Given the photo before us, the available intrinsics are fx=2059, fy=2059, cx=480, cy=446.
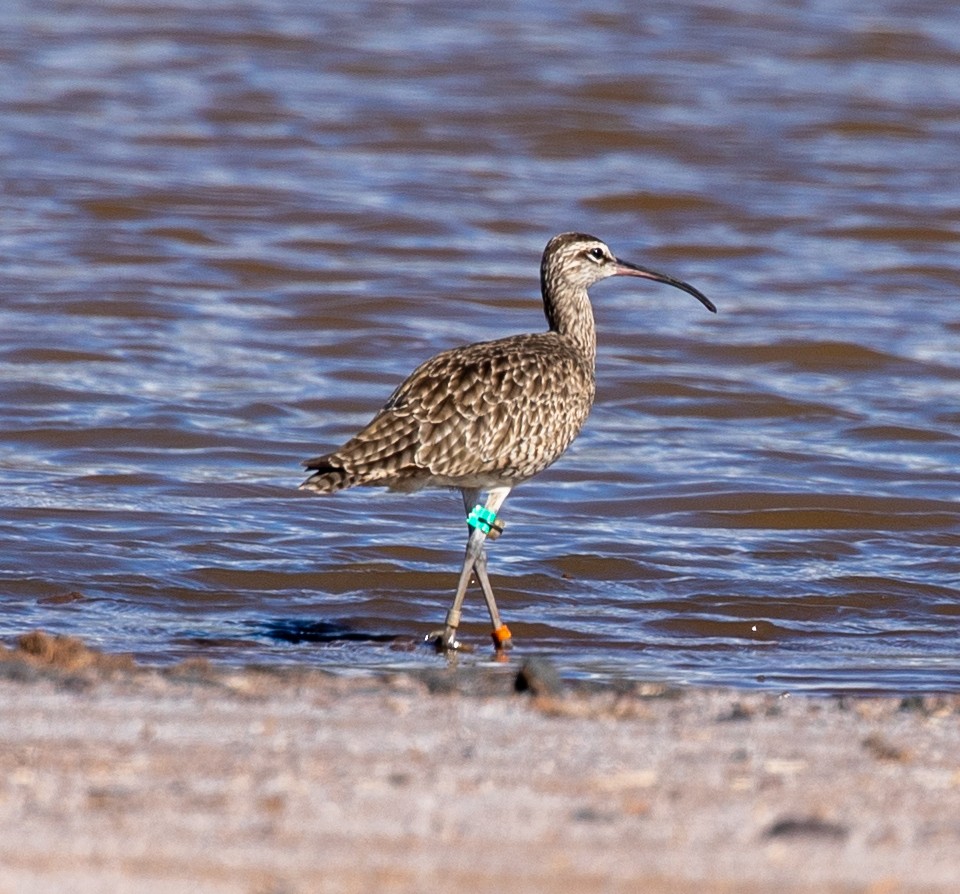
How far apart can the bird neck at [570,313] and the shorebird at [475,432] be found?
1.24 feet

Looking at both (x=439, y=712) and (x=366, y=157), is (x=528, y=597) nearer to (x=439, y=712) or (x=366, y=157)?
(x=439, y=712)

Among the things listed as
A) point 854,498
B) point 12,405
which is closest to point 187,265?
point 12,405

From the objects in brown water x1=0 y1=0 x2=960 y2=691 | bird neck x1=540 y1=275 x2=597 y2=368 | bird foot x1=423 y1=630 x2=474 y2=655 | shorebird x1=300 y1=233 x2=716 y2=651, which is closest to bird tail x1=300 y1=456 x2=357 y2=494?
shorebird x1=300 y1=233 x2=716 y2=651

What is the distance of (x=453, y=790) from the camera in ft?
16.7

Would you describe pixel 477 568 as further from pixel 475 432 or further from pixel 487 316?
pixel 487 316

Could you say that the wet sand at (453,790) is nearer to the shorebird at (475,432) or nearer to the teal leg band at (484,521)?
the shorebird at (475,432)

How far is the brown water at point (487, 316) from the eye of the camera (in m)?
9.73

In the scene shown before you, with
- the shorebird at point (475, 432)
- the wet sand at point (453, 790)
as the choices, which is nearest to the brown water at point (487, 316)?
the shorebird at point (475, 432)

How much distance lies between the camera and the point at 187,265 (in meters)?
16.9

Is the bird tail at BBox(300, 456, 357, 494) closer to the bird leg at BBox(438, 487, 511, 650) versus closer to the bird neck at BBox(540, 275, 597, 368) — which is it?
the bird leg at BBox(438, 487, 511, 650)

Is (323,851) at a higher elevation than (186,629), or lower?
higher

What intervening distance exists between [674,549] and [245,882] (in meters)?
6.58

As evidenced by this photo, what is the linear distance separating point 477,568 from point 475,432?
71 centimetres

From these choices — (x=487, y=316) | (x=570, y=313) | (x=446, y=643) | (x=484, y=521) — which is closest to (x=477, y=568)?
(x=484, y=521)
